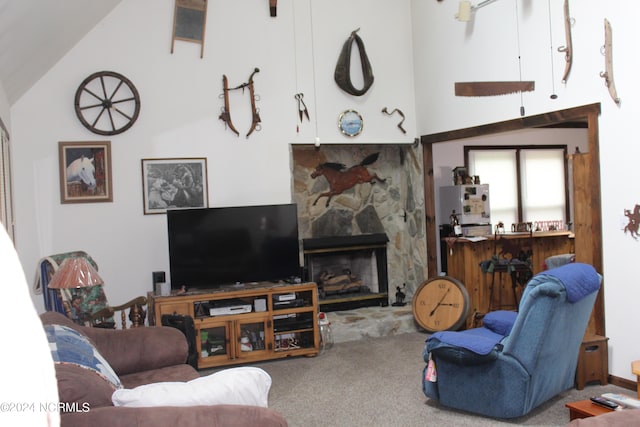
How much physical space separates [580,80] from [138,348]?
3837 mm

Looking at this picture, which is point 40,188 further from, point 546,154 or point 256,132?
point 546,154

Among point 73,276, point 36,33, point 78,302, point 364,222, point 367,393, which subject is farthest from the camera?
point 364,222

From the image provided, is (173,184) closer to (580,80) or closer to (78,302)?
(78,302)

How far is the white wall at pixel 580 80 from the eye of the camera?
13.2ft

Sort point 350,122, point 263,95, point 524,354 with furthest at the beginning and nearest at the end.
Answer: point 350,122 < point 263,95 < point 524,354

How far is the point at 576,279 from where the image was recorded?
11.1 ft

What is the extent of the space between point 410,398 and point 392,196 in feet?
10.9

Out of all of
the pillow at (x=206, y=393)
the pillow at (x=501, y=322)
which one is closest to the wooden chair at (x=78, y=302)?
the pillow at (x=206, y=393)

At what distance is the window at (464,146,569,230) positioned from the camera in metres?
7.51

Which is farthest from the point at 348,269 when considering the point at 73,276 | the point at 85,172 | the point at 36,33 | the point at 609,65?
→ the point at 36,33

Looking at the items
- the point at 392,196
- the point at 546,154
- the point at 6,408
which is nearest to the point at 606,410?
the point at 6,408

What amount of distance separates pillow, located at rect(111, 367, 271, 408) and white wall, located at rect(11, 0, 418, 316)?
12.2 ft

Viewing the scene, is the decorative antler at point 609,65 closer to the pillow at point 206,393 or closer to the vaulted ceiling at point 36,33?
the pillow at point 206,393

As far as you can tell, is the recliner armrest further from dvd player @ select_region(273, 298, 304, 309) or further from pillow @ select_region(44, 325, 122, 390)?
pillow @ select_region(44, 325, 122, 390)
